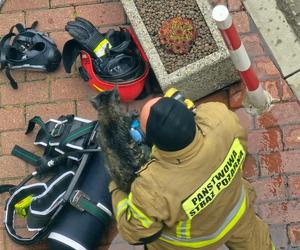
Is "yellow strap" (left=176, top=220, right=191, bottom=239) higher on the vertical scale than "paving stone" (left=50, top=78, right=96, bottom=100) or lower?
higher

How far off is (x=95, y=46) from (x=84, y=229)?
1.45 metres

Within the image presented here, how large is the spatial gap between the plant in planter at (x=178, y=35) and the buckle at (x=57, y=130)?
1.03m

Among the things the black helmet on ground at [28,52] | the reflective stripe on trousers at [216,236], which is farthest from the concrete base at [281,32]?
the black helmet on ground at [28,52]

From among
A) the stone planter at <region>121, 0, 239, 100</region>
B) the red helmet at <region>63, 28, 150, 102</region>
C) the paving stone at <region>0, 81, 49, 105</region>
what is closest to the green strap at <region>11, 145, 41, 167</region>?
the paving stone at <region>0, 81, 49, 105</region>

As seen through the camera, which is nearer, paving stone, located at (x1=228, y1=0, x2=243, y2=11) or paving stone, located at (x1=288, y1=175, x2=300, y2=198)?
paving stone, located at (x1=288, y1=175, x2=300, y2=198)

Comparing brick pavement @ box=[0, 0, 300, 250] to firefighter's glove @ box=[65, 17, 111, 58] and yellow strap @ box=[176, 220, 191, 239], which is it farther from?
yellow strap @ box=[176, 220, 191, 239]

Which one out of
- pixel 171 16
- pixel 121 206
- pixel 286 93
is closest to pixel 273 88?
pixel 286 93

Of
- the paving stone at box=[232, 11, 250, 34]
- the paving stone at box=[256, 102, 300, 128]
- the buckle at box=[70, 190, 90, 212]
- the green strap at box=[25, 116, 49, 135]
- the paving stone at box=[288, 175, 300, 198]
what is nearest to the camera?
the buckle at box=[70, 190, 90, 212]

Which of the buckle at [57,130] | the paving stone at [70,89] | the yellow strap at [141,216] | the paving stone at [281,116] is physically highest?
the yellow strap at [141,216]

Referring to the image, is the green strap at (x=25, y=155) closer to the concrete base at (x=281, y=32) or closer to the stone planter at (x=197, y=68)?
the stone planter at (x=197, y=68)

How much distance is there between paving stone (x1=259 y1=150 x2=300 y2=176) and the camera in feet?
15.5

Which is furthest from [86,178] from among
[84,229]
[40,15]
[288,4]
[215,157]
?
[288,4]

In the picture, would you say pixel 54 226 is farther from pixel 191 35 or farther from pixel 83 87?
pixel 191 35

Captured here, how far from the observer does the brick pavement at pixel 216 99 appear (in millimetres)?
4668
